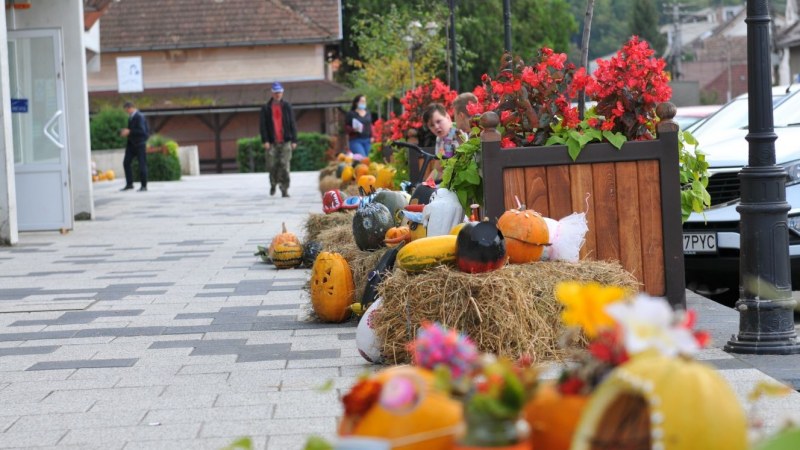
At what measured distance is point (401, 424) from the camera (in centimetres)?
248

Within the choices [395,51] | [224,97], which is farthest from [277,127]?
[224,97]

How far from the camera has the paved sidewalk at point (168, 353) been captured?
537cm

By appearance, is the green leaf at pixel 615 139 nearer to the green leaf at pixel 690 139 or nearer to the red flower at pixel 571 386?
the green leaf at pixel 690 139

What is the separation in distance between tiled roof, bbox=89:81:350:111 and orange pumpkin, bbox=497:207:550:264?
47109 mm

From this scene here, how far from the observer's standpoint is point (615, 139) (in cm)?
773

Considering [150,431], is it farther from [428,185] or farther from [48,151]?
[48,151]

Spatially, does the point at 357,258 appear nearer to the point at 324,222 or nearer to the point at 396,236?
the point at 396,236

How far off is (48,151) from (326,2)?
41811mm

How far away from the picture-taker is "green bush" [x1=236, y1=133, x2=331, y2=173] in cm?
4937

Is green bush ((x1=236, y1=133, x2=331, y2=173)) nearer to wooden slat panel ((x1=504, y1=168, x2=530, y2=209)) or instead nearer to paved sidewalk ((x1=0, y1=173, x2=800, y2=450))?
paved sidewalk ((x1=0, y1=173, x2=800, y2=450))

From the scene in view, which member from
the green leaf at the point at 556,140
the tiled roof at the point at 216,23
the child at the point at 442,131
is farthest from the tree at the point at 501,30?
the green leaf at the point at 556,140

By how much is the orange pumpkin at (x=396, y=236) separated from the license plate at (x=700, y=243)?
7.65ft

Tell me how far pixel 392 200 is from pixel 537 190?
218 centimetres

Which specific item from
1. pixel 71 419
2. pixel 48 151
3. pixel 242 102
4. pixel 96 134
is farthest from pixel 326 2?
pixel 71 419
